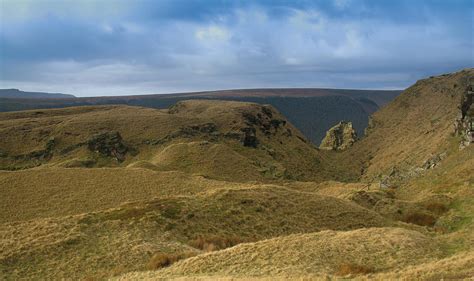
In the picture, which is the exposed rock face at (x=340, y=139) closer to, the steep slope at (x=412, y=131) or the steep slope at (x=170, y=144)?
the steep slope at (x=412, y=131)

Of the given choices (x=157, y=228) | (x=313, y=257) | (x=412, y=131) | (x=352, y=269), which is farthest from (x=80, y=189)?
(x=412, y=131)

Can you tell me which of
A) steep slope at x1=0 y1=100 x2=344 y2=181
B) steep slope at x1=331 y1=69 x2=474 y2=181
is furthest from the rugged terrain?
steep slope at x1=331 y1=69 x2=474 y2=181

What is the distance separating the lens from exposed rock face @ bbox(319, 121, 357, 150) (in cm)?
16854

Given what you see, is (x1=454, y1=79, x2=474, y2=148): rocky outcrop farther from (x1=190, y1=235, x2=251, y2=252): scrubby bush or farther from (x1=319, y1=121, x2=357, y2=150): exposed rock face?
(x1=319, y1=121, x2=357, y2=150): exposed rock face

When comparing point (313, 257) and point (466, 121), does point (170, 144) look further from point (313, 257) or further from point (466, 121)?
point (313, 257)

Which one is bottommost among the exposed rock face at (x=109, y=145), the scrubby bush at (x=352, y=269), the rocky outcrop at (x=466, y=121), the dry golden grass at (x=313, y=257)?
the exposed rock face at (x=109, y=145)

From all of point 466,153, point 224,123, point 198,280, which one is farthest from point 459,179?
point 224,123

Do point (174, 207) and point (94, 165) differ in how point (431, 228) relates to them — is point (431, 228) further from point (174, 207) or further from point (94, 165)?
point (94, 165)

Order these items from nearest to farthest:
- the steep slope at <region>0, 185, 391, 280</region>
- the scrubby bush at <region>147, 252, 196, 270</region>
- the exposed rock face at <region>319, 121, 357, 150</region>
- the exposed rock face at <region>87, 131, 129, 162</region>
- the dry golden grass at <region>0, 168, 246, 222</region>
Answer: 1. the scrubby bush at <region>147, 252, 196, 270</region>
2. the steep slope at <region>0, 185, 391, 280</region>
3. the dry golden grass at <region>0, 168, 246, 222</region>
4. the exposed rock face at <region>87, 131, 129, 162</region>
5. the exposed rock face at <region>319, 121, 357, 150</region>

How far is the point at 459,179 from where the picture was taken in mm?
59688

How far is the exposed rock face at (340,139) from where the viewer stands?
16854 cm

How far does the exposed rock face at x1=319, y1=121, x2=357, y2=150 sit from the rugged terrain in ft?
158

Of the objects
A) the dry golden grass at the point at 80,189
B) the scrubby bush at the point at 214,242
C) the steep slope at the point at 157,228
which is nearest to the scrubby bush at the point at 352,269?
the steep slope at the point at 157,228

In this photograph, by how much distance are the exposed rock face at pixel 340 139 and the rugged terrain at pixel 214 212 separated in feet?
158
